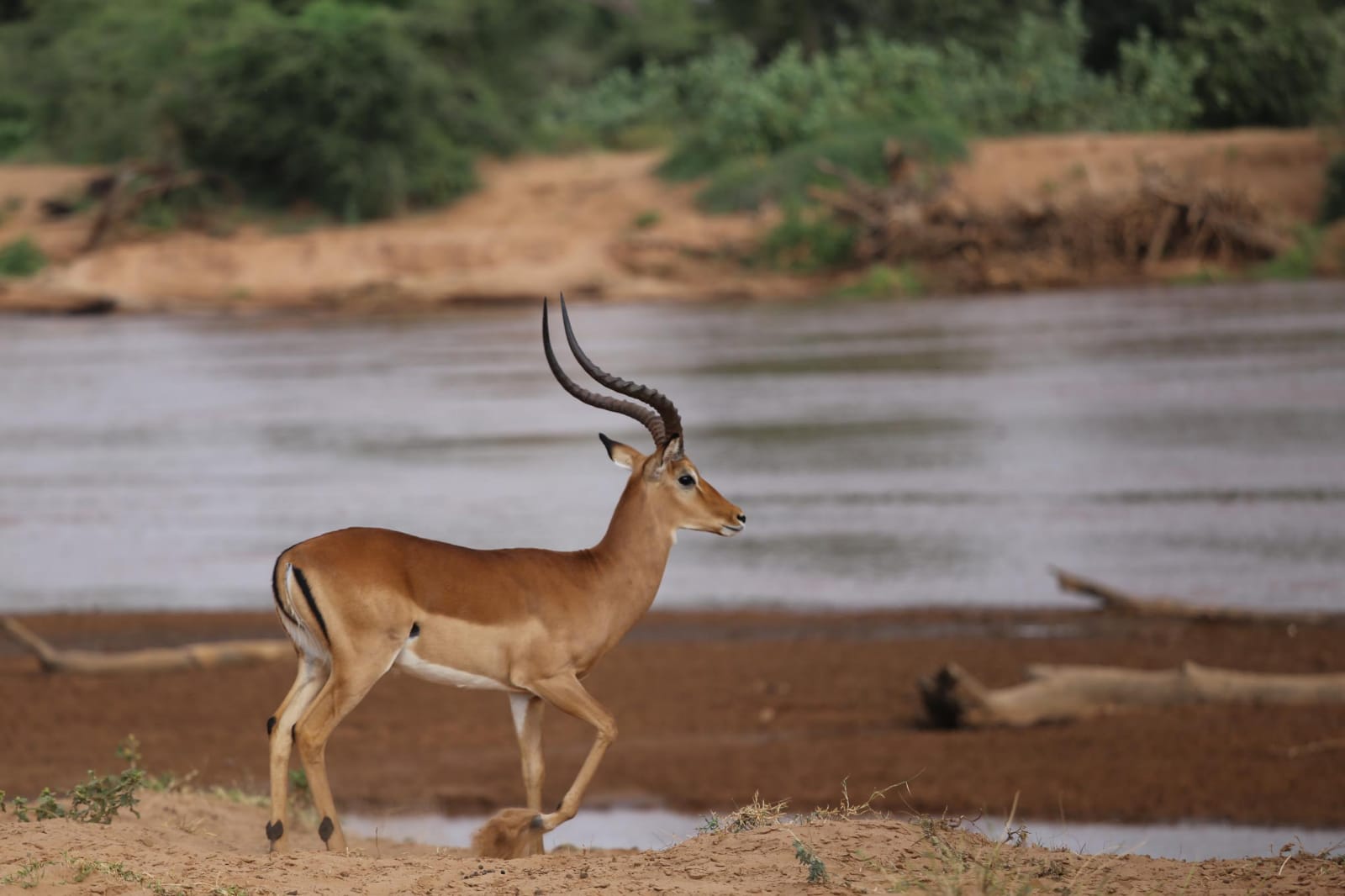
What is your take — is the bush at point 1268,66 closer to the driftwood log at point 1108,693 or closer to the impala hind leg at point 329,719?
the driftwood log at point 1108,693

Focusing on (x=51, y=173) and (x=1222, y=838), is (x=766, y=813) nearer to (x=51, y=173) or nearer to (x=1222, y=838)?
(x=1222, y=838)

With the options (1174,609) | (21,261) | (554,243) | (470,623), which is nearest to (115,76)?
(21,261)

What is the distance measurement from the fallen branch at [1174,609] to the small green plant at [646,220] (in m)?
26.3

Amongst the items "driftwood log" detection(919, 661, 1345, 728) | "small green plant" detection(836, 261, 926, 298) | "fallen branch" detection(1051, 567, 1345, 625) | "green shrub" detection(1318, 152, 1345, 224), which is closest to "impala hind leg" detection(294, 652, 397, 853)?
"driftwood log" detection(919, 661, 1345, 728)

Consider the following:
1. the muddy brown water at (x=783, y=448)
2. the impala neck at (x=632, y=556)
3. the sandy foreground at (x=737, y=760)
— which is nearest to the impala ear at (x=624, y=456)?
the impala neck at (x=632, y=556)

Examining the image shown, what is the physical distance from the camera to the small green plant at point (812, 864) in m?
5.18

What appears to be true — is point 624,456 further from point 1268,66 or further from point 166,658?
point 1268,66

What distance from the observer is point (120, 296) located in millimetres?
38344

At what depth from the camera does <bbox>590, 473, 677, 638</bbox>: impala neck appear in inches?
263

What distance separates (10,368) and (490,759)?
25069 mm

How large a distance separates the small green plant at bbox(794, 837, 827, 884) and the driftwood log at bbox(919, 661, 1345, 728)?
14.0 feet

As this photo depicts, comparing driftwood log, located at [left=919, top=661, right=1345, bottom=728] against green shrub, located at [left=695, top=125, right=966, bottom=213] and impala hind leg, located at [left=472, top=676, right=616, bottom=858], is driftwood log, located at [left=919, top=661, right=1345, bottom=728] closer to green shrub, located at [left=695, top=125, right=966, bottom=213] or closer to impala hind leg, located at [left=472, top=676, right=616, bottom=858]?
impala hind leg, located at [left=472, top=676, right=616, bottom=858]

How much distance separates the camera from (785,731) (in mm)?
9906

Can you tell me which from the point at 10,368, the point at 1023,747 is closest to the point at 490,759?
the point at 1023,747
